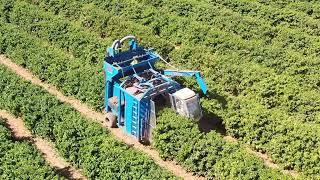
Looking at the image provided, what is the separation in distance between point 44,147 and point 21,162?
2.60 meters

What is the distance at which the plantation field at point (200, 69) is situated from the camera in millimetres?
15109

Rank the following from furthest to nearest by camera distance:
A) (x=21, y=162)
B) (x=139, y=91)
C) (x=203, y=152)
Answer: (x=139, y=91)
(x=203, y=152)
(x=21, y=162)

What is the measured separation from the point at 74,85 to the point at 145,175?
661cm

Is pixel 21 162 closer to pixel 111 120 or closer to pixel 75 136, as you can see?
pixel 75 136

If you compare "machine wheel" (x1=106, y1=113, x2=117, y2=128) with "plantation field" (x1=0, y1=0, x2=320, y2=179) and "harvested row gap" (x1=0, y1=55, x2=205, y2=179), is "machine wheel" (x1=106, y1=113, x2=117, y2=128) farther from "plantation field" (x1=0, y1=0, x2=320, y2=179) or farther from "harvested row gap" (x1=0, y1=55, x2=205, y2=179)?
"plantation field" (x1=0, y1=0, x2=320, y2=179)

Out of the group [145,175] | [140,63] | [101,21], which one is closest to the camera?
[145,175]

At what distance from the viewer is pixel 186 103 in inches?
617

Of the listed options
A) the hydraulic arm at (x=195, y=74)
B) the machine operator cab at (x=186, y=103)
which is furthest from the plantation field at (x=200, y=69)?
the hydraulic arm at (x=195, y=74)

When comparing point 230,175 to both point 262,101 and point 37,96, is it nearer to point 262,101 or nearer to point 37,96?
point 262,101

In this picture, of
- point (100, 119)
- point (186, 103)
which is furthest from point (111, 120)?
point (186, 103)

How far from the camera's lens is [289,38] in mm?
24328

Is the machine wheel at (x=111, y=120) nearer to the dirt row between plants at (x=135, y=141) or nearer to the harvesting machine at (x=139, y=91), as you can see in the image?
the harvesting machine at (x=139, y=91)

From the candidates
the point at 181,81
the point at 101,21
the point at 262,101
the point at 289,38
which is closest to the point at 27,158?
the point at 181,81

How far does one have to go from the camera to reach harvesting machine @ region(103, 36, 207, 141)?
1582 cm
